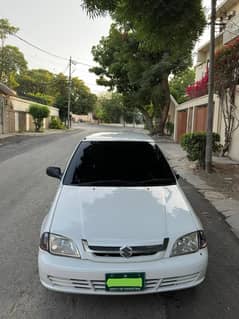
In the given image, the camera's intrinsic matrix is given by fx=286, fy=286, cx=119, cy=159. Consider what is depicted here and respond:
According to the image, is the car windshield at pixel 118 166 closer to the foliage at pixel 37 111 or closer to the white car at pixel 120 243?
the white car at pixel 120 243

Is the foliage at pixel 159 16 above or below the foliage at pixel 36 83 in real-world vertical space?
below

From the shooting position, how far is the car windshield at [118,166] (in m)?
3.45

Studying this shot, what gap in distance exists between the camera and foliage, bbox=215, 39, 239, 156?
32.4 ft

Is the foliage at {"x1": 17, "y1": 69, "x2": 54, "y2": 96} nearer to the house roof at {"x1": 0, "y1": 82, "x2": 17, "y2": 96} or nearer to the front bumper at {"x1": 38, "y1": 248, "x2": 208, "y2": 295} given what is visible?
the house roof at {"x1": 0, "y1": 82, "x2": 17, "y2": 96}

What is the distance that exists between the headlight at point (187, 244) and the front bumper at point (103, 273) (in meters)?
0.04

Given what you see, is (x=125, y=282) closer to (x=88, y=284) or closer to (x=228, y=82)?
(x=88, y=284)

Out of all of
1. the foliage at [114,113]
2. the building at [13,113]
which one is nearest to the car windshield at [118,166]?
the building at [13,113]

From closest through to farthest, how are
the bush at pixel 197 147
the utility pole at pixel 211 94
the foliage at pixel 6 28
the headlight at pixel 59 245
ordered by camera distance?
the headlight at pixel 59 245 < the utility pole at pixel 211 94 < the bush at pixel 197 147 < the foliage at pixel 6 28

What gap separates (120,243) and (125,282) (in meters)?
0.31

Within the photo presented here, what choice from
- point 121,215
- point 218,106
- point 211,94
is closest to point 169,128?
point 218,106

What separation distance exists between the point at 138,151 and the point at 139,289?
6.64ft

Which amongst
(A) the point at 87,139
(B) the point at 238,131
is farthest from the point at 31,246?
(B) the point at 238,131

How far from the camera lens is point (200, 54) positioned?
2384 centimetres

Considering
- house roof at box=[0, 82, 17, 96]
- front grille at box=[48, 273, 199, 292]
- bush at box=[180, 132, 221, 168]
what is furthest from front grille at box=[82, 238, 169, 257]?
house roof at box=[0, 82, 17, 96]
